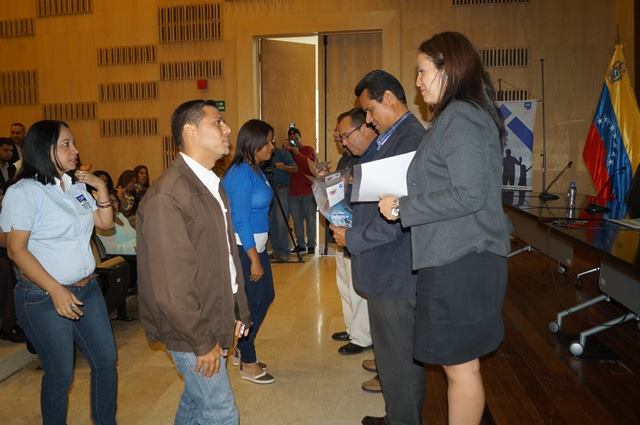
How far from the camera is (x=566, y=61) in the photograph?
23.9 feet

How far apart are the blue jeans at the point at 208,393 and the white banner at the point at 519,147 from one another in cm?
607

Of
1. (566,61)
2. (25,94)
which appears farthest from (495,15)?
(25,94)

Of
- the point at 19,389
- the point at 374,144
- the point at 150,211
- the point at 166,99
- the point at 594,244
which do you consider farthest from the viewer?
the point at 166,99

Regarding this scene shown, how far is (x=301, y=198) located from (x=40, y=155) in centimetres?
Result: 556

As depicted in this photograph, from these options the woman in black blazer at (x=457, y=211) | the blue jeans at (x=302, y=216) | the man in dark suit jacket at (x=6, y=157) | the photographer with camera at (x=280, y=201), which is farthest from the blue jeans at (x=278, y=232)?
the woman in black blazer at (x=457, y=211)

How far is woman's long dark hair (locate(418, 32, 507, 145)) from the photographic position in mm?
1814

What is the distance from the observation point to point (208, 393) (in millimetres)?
1916

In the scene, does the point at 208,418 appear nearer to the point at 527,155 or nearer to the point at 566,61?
the point at 527,155

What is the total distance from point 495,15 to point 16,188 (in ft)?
22.4

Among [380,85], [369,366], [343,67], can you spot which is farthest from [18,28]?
[380,85]

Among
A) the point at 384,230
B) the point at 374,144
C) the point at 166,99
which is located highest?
the point at 166,99

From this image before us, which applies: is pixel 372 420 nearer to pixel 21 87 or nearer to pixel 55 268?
pixel 55 268

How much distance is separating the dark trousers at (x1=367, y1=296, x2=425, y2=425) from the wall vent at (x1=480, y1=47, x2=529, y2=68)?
594 cm

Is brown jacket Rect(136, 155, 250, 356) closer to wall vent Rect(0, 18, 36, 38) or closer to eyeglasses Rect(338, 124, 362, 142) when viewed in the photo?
eyeglasses Rect(338, 124, 362, 142)
